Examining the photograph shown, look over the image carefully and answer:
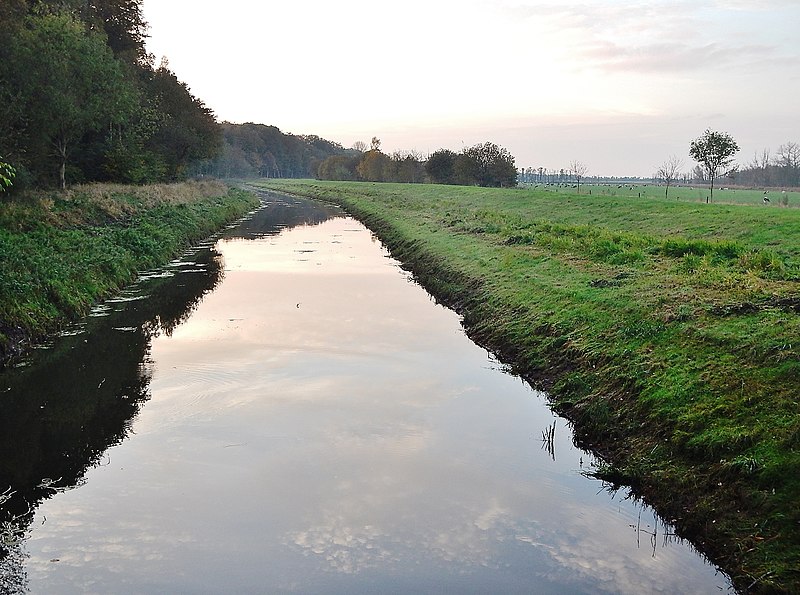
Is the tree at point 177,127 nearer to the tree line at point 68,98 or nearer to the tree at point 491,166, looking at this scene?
the tree line at point 68,98

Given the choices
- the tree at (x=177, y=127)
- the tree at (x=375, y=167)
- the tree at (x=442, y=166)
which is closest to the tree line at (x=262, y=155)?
the tree at (x=375, y=167)

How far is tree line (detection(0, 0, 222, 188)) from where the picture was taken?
95.4 feet

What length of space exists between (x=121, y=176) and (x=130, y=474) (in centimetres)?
3604

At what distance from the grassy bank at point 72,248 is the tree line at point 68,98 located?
1717 mm

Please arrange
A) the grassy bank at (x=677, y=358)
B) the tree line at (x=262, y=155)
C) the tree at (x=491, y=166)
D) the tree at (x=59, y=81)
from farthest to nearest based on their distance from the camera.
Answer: the tree line at (x=262, y=155) < the tree at (x=491, y=166) < the tree at (x=59, y=81) < the grassy bank at (x=677, y=358)

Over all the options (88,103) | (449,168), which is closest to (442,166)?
(449,168)

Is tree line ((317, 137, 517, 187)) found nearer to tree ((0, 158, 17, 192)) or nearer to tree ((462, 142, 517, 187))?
tree ((462, 142, 517, 187))

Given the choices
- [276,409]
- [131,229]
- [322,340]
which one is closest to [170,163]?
[131,229]

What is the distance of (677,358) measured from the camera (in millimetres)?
10117

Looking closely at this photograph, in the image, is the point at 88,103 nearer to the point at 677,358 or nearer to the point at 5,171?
the point at 5,171

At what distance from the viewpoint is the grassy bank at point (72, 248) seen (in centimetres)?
1413

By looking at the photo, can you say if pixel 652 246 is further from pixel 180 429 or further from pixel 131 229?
pixel 131 229

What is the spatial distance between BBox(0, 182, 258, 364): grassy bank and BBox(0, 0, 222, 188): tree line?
5.63 ft

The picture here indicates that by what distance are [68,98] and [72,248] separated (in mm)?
14369
